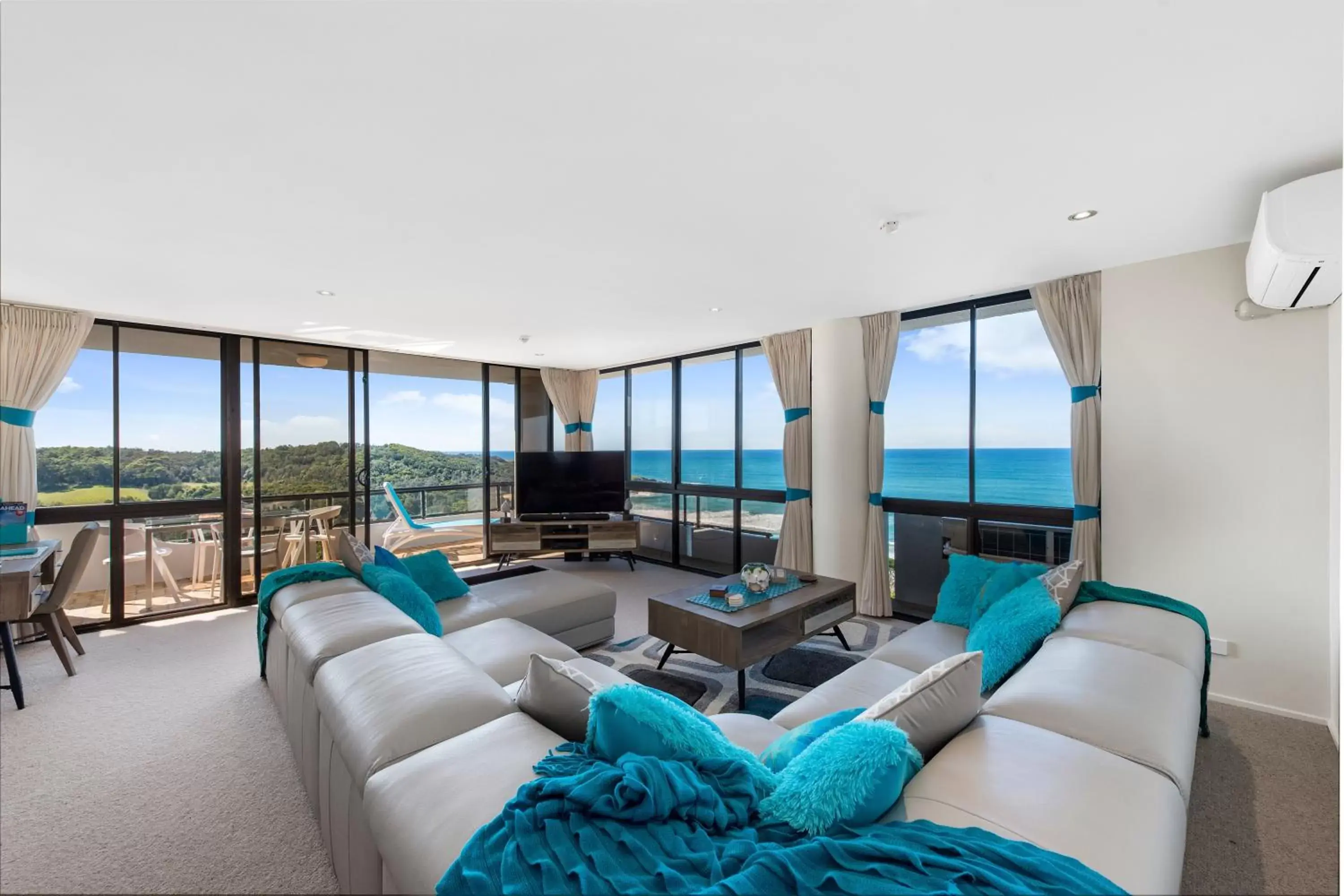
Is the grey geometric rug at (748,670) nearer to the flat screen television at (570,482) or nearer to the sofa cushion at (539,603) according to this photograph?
the sofa cushion at (539,603)

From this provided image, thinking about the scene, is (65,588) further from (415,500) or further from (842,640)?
(842,640)

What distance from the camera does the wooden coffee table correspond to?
2391mm

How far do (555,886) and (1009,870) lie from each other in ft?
2.09

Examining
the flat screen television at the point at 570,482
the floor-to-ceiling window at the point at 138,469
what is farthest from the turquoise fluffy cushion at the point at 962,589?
the floor-to-ceiling window at the point at 138,469

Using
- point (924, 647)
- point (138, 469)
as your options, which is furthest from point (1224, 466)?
point (138, 469)

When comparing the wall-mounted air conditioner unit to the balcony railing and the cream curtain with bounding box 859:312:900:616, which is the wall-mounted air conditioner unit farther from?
the balcony railing

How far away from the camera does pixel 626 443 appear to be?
5.95 m

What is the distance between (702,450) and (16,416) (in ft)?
15.9

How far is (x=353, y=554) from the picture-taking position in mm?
2578

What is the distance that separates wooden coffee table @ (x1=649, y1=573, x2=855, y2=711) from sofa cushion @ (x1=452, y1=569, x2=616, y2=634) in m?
0.50

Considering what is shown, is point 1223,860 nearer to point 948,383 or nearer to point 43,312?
point 948,383

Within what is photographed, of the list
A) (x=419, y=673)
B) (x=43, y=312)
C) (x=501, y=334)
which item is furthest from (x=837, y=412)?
(x=43, y=312)

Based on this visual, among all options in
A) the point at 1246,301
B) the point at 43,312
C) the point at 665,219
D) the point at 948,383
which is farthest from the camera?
the point at 948,383

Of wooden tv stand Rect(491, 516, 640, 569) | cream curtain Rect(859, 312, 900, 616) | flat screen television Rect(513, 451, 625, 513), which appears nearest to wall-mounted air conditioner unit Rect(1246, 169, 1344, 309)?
cream curtain Rect(859, 312, 900, 616)
